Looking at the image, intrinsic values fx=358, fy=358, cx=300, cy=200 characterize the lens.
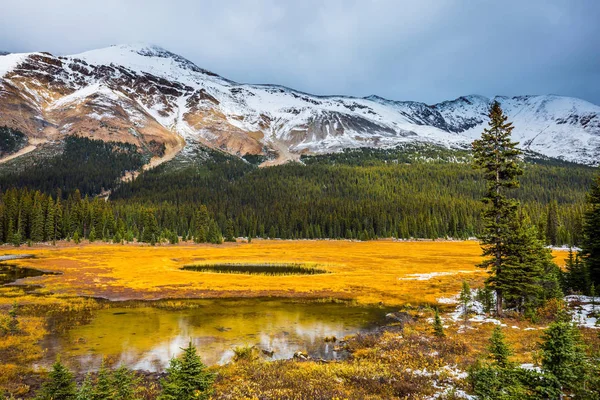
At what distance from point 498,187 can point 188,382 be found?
28.0 m

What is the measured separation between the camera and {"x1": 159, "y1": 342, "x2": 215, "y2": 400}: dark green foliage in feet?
43.3

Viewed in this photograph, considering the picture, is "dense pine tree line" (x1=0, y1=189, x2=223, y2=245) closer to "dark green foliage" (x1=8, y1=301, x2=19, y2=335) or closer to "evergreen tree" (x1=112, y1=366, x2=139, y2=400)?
"dark green foliage" (x1=8, y1=301, x2=19, y2=335)

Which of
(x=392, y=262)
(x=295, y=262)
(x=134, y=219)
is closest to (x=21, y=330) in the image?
(x=295, y=262)

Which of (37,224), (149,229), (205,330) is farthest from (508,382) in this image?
(149,229)

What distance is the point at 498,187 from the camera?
30266 millimetres

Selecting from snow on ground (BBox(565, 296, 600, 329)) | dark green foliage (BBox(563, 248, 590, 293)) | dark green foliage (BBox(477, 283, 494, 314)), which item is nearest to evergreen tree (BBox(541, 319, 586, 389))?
snow on ground (BBox(565, 296, 600, 329))

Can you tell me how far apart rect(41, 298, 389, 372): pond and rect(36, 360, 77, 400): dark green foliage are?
5.76m

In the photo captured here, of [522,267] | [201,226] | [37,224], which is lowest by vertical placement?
[522,267]

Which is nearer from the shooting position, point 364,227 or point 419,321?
point 419,321

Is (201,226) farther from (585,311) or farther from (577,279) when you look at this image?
(585,311)

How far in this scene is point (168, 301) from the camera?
128ft

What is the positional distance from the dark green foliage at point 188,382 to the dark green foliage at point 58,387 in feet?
12.6

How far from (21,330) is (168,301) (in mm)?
14359

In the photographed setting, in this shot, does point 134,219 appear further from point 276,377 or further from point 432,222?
point 276,377
